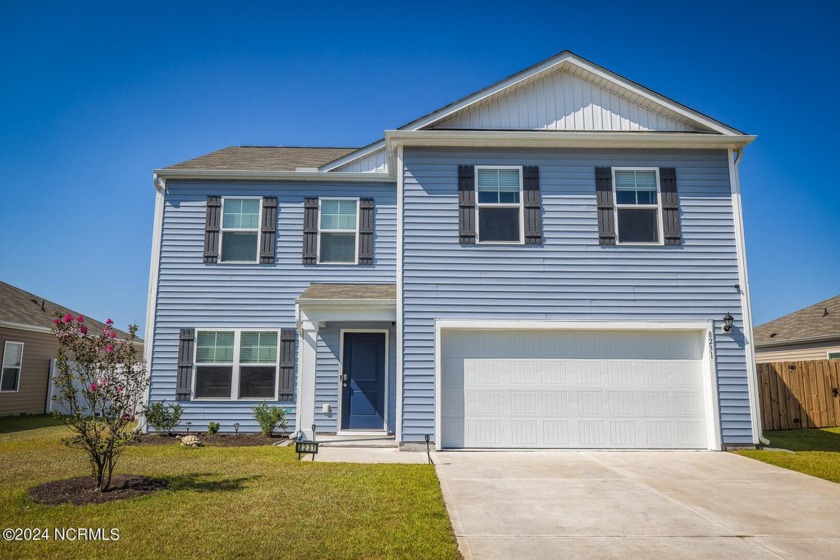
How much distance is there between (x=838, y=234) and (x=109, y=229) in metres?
31.8

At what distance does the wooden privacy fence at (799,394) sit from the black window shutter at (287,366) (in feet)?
35.9

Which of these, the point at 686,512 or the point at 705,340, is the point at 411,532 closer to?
the point at 686,512

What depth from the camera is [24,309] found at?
1819cm

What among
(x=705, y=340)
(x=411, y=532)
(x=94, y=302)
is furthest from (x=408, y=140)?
(x=94, y=302)

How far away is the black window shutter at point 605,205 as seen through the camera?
10016 millimetres

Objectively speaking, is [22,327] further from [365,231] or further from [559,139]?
[559,139]

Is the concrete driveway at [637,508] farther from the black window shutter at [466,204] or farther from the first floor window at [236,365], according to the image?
the first floor window at [236,365]

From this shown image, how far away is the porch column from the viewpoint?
980 cm

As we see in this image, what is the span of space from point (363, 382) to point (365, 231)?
10.8 ft

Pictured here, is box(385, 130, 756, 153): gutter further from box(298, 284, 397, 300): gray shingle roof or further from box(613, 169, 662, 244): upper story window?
box(298, 284, 397, 300): gray shingle roof

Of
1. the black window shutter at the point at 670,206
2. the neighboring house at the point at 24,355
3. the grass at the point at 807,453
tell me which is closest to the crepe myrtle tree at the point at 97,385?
the black window shutter at the point at 670,206

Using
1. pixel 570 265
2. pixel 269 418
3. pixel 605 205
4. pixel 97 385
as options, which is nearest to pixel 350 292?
pixel 269 418

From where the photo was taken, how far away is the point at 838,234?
25.4 metres

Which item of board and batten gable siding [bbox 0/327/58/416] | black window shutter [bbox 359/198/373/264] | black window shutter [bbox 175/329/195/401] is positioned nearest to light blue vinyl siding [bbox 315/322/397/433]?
black window shutter [bbox 359/198/373/264]
